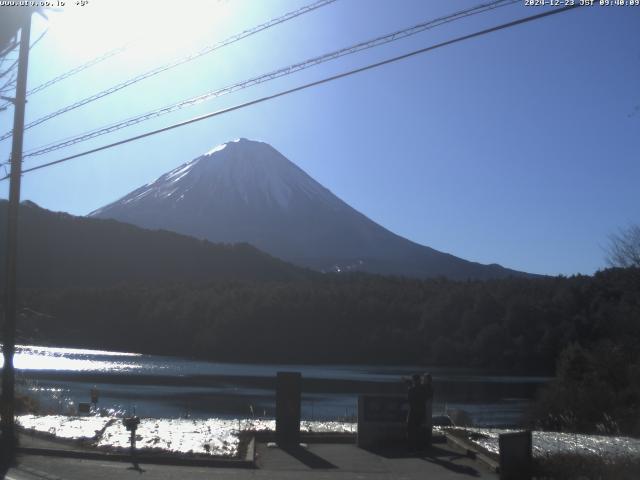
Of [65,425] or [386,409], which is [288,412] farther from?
[65,425]

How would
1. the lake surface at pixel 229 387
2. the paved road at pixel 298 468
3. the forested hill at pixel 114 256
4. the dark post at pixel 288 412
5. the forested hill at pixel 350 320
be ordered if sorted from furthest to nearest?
the forested hill at pixel 114 256 < the forested hill at pixel 350 320 < the lake surface at pixel 229 387 < the dark post at pixel 288 412 < the paved road at pixel 298 468

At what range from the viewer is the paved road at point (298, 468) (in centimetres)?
1258

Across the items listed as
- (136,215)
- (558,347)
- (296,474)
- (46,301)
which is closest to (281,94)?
(296,474)

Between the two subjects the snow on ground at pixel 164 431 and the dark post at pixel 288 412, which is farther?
the dark post at pixel 288 412

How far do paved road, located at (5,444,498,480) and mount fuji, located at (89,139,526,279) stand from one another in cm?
15035

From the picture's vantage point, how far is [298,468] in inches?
525

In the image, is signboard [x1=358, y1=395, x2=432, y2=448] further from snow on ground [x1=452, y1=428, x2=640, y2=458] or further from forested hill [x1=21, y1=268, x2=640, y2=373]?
forested hill [x1=21, y1=268, x2=640, y2=373]

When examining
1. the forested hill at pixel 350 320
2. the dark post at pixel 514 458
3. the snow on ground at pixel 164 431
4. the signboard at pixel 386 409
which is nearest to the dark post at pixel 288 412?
the snow on ground at pixel 164 431

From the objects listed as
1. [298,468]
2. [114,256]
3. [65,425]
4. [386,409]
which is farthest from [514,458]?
[114,256]

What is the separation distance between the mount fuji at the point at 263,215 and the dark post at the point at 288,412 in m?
149

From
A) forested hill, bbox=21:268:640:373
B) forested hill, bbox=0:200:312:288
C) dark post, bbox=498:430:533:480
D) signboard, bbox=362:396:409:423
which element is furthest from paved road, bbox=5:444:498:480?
forested hill, bbox=0:200:312:288

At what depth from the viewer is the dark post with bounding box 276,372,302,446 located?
50.5 ft

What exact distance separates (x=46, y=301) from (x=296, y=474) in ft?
200

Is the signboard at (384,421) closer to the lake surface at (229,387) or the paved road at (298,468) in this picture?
the paved road at (298,468)
